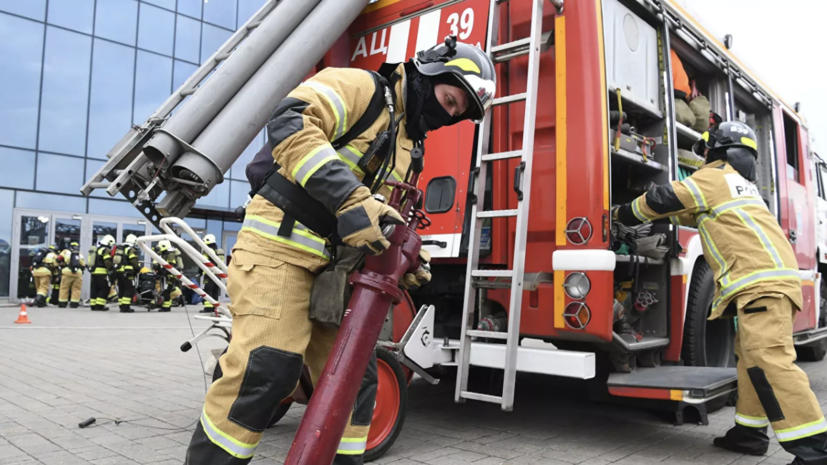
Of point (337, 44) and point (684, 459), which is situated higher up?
point (337, 44)

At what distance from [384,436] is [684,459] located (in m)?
1.68

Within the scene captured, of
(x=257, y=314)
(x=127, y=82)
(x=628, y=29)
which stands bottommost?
(x=257, y=314)

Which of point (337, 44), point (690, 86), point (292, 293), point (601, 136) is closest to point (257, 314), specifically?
point (292, 293)

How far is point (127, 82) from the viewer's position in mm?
18234

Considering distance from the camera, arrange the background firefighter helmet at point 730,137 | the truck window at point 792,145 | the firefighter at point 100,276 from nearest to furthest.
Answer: the background firefighter helmet at point 730,137
the truck window at point 792,145
the firefighter at point 100,276

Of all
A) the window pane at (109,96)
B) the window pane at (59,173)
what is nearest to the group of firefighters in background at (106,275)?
the window pane at (59,173)

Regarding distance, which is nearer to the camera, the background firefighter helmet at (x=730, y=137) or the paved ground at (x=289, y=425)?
the paved ground at (x=289, y=425)

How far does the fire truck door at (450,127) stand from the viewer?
394 centimetres

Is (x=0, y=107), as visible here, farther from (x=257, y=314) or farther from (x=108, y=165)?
(x=257, y=314)

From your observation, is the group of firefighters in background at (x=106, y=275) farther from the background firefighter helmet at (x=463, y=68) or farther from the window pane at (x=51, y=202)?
the background firefighter helmet at (x=463, y=68)

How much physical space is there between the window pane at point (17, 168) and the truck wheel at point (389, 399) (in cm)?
1653

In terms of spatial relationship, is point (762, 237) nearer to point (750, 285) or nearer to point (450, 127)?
point (750, 285)

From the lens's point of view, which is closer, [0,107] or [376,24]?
[376,24]

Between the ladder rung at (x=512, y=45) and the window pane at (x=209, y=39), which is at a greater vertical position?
the window pane at (x=209, y=39)
